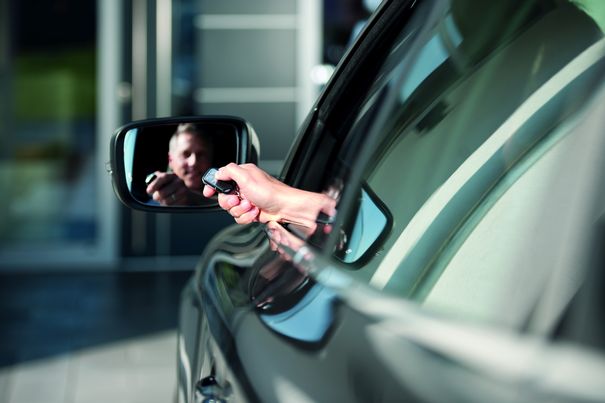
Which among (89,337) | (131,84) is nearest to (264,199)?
(89,337)

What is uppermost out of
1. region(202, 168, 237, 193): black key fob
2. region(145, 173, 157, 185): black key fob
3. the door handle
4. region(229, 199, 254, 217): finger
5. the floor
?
region(202, 168, 237, 193): black key fob

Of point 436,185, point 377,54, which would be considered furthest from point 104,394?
point 436,185

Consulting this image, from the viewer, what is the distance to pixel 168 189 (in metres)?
2.19

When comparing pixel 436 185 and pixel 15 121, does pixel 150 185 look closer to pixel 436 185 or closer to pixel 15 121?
pixel 436 185

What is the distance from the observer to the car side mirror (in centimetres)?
211

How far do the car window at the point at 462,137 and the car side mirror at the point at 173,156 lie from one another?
0.55 meters

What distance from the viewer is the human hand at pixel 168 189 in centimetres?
215

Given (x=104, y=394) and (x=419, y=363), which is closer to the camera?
(x=419, y=363)

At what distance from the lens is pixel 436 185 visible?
1.44 metres

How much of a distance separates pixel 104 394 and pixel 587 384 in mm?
4334

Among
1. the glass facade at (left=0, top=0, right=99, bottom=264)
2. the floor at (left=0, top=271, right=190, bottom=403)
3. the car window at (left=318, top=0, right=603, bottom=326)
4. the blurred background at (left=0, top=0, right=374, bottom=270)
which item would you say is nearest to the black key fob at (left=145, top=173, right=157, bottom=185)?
the car window at (left=318, top=0, right=603, bottom=326)

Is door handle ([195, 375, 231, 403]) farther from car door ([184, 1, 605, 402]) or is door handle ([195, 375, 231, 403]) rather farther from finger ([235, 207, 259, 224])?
finger ([235, 207, 259, 224])

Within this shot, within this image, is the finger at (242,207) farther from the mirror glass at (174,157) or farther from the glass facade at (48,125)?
the glass facade at (48,125)

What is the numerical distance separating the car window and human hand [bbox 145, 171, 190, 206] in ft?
2.00
